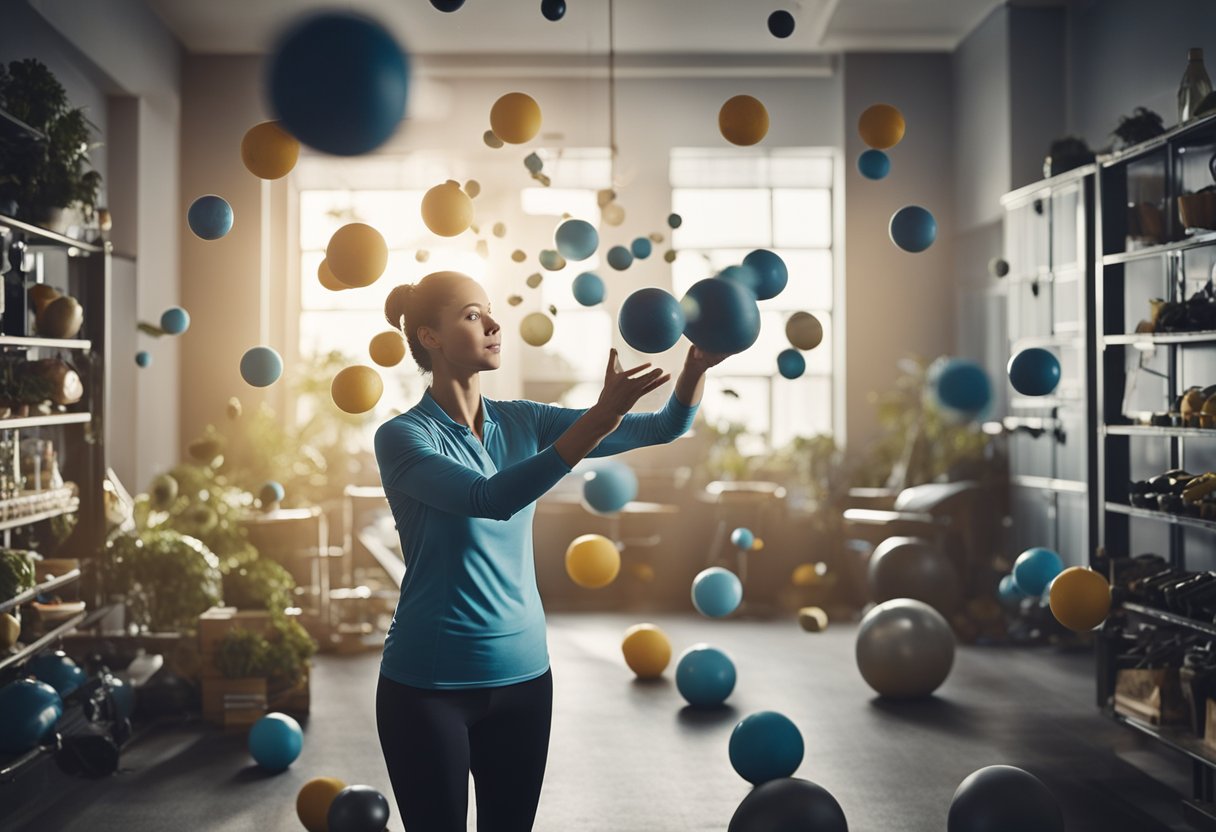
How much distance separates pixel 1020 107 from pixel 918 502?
2.74 meters

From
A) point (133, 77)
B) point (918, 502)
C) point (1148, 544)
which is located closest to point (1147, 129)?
point (1148, 544)

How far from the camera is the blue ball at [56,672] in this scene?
462 centimetres

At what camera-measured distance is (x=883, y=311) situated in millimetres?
8938

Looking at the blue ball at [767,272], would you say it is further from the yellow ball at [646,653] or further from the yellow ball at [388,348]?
the yellow ball at [646,653]

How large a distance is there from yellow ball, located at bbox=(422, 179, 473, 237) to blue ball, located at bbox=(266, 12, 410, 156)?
68 cm

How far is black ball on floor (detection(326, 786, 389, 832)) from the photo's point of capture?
321 cm

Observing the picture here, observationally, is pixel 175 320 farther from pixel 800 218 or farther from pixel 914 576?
pixel 800 218

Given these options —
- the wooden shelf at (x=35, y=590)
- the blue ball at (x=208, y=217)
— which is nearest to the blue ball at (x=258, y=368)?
the blue ball at (x=208, y=217)

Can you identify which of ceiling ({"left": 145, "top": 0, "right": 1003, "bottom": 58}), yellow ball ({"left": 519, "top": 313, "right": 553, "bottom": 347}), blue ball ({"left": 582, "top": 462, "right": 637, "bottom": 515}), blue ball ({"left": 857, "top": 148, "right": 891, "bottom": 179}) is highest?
ceiling ({"left": 145, "top": 0, "right": 1003, "bottom": 58})

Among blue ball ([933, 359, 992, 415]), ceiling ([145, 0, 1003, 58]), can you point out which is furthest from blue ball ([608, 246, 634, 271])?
ceiling ([145, 0, 1003, 58])

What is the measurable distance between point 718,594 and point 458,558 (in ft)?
9.61

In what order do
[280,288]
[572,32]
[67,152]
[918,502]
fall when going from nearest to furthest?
[67,152] < [918,502] < [572,32] < [280,288]

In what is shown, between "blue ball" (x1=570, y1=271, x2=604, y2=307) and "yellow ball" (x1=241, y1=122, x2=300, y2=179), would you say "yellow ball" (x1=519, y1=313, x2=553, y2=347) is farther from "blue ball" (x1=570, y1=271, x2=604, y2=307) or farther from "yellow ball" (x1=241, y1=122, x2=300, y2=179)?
"yellow ball" (x1=241, y1=122, x2=300, y2=179)

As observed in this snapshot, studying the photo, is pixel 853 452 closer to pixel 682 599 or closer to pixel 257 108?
pixel 682 599
